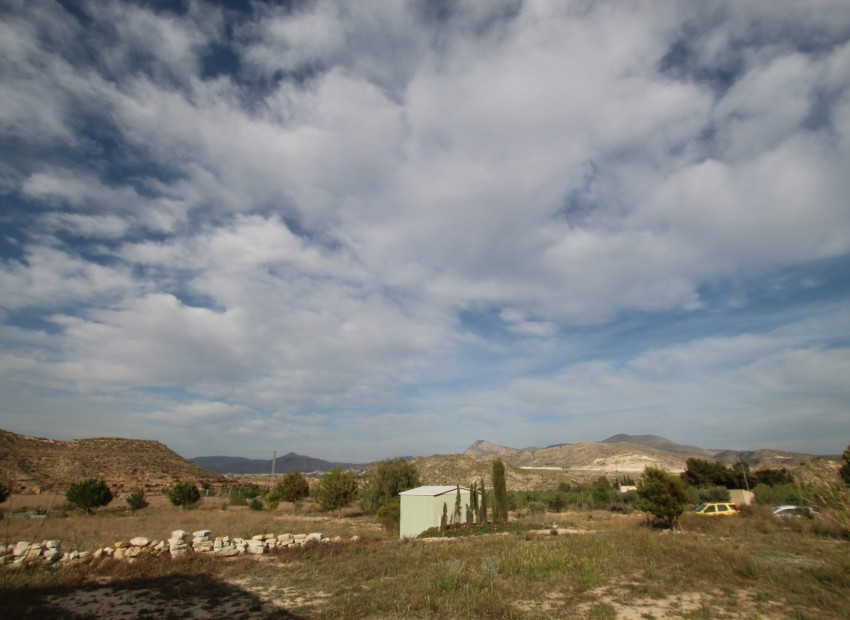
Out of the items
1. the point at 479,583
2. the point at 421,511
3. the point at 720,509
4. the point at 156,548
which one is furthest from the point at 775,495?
the point at 156,548

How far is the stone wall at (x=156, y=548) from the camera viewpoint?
1324 centimetres

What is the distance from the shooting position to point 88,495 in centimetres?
2941

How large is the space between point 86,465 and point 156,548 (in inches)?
1807

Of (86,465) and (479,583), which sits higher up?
(86,465)

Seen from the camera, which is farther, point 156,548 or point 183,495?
point 183,495

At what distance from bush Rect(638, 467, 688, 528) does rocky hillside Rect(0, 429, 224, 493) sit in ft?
158

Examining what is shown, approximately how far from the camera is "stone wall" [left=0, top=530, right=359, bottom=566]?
13242 millimetres

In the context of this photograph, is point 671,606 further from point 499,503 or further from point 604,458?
point 604,458

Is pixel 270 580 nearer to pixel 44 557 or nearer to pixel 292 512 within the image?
pixel 44 557

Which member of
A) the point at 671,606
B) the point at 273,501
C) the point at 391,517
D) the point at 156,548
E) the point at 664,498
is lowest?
the point at 273,501

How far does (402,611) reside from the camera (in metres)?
8.70

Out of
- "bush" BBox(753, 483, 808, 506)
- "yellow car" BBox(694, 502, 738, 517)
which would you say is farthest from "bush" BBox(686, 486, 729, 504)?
"yellow car" BBox(694, 502, 738, 517)


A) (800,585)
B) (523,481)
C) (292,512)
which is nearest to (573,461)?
(523,481)

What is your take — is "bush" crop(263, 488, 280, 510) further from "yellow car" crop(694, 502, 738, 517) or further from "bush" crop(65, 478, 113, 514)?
"yellow car" crop(694, 502, 738, 517)
